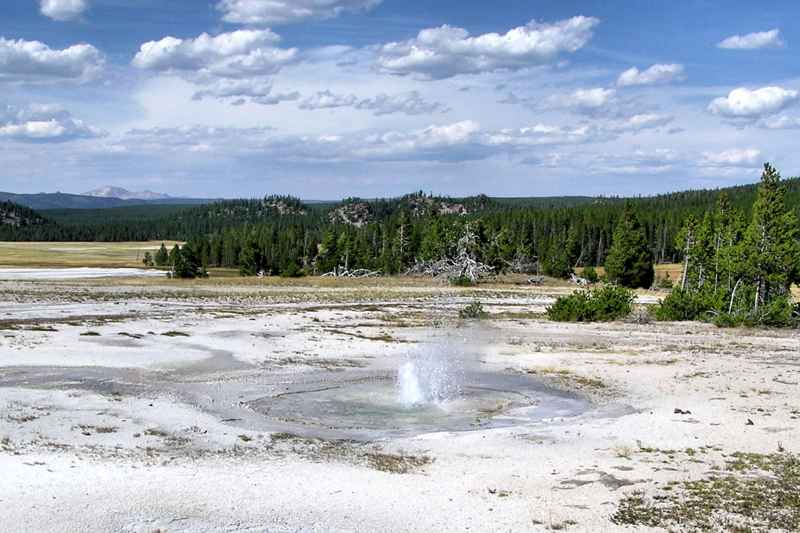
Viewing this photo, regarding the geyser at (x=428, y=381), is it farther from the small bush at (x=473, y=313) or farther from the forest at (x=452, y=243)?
the forest at (x=452, y=243)

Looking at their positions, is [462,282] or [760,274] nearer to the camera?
[760,274]

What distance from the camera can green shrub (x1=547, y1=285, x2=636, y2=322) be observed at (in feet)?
152

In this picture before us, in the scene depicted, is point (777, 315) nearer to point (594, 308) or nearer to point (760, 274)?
point (760, 274)

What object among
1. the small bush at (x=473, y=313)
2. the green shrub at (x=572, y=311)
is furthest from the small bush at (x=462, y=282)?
the green shrub at (x=572, y=311)

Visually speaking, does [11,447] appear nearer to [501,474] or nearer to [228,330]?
[501,474]

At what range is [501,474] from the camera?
1427 centimetres

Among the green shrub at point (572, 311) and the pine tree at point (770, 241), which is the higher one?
the pine tree at point (770, 241)

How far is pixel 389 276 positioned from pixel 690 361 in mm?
67714

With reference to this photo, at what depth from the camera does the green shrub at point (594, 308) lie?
46.3 meters

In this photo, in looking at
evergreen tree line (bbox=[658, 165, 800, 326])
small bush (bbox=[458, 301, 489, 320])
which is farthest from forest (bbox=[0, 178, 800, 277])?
small bush (bbox=[458, 301, 489, 320])

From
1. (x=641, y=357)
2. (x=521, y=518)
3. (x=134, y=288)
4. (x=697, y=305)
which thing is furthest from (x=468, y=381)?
(x=134, y=288)

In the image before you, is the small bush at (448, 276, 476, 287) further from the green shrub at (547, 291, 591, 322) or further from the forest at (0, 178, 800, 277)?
the green shrub at (547, 291, 591, 322)

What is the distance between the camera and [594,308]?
153 ft

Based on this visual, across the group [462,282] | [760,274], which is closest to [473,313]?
[760,274]
